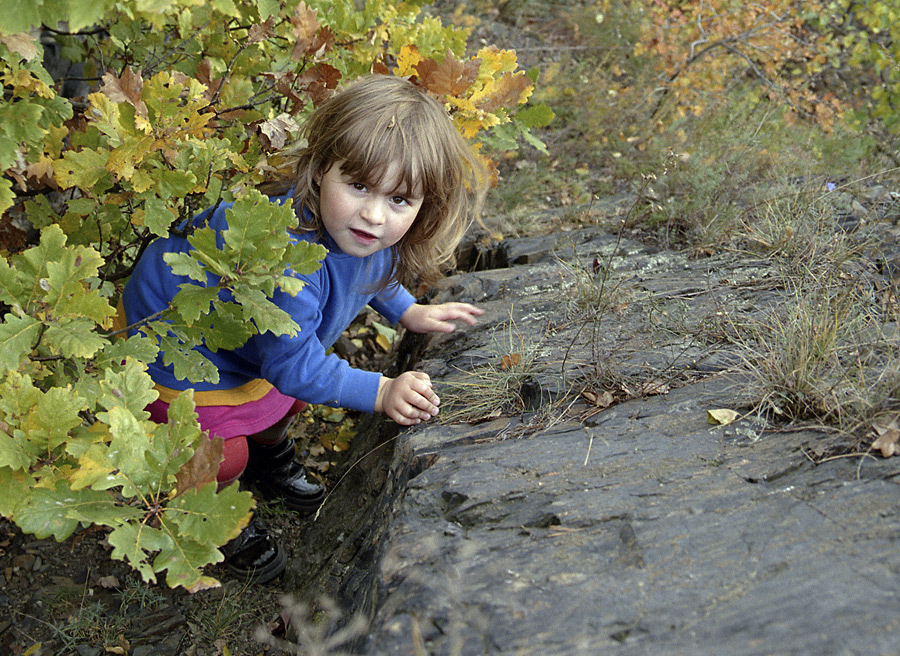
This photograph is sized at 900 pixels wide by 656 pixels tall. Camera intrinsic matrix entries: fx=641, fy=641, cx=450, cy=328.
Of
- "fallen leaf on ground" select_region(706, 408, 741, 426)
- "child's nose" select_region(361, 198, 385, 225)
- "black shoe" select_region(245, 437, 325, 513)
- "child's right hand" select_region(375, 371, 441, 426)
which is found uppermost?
"child's nose" select_region(361, 198, 385, 225)

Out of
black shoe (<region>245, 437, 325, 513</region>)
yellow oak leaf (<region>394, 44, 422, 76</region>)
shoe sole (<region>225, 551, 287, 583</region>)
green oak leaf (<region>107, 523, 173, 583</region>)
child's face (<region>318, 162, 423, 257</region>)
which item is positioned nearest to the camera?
green oak leaf (<region>107, 523, 173, 583</region>)

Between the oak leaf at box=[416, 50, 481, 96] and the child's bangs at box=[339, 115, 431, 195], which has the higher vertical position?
the oak leaf at box=[416, 50, 481, 96]

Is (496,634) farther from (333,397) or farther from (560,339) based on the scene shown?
(560,339)

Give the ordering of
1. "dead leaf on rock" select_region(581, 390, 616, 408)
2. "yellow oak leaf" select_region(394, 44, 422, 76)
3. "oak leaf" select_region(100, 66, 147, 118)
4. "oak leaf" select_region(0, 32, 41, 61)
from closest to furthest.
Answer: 1. "oak leaf" select_region(0, 32, 41, 61)
2. "oak leaf" select_region(100, 66, 147, 118)
3. "dead leaf on rock" select_region(581, 390, 616, 408)
4. "yellow oak leaf" select_region(394, 44, 422, 76)

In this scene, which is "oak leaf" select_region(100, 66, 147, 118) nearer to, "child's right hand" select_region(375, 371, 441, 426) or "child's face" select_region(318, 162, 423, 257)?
"child's face" select_region(318, 162, 423, 257)

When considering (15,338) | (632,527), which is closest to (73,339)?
(15,338)

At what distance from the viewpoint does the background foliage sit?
1.28 m

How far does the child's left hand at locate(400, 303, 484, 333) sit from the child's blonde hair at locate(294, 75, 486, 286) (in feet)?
1.37

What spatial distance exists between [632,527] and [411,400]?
890 millimetres

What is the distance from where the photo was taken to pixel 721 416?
178 centimetres

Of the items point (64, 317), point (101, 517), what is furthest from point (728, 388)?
point (64, 317)

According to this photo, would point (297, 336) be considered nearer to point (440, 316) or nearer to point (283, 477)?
point (440, 316)

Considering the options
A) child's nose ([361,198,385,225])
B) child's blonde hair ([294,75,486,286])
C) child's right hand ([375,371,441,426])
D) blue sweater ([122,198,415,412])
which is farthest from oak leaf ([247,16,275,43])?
child's right hand ([375,371,441,426])

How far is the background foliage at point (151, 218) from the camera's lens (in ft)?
4.19
